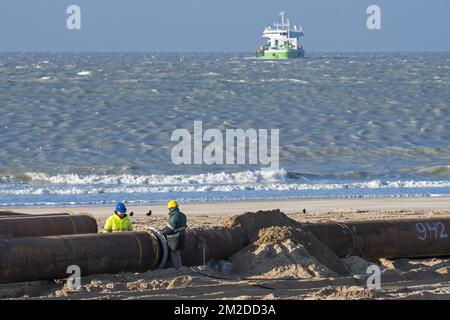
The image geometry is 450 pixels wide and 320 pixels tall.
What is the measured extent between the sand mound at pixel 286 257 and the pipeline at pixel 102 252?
0.32 meters

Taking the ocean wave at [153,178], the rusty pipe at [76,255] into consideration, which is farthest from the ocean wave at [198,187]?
the rusty pipe at [76,255]

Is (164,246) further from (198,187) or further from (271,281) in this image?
(198,187)

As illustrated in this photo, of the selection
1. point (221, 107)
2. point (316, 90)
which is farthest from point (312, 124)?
point (316, 90)

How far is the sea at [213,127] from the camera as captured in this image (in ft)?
91.7

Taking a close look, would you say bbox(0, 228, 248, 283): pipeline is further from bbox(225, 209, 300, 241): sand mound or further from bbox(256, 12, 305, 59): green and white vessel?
bbox(256, 12, 305, 59): green and white vessel

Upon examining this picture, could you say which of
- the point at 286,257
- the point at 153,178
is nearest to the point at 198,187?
the point at 153,178

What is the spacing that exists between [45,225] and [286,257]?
3.49m

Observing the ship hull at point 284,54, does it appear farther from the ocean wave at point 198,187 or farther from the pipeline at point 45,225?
the pipeline at point 45,225

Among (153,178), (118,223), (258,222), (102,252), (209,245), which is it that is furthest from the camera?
(153,178)

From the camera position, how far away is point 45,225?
15.0m

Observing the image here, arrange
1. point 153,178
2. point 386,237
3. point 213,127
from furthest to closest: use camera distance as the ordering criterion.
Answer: point 213,127, point 153,178, point 386,237

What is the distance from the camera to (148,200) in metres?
25.1

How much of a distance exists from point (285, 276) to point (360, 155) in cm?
2300

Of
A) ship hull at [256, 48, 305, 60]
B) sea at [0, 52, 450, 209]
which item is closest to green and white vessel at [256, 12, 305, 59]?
ship hull at [256, 48, 305, 60]
